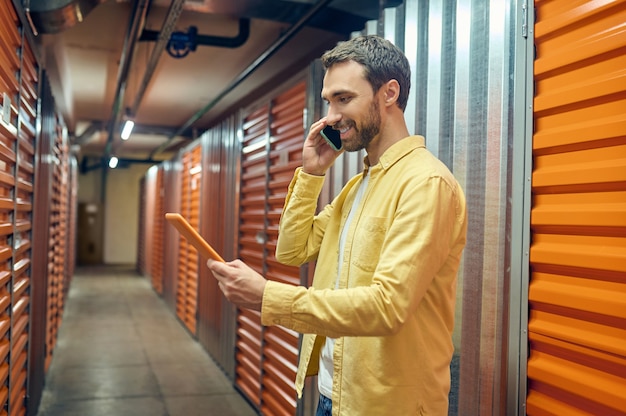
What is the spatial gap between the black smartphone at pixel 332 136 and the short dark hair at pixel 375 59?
9.8 inches

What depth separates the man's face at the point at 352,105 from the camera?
5.65ft

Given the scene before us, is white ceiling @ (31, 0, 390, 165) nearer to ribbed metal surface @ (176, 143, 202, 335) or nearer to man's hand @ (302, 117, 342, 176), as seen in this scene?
ribbed metal surface @ (176, 143, 202, 335)

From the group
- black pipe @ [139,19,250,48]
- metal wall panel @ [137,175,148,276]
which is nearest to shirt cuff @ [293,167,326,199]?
black pipe @ [139,19,250,48]

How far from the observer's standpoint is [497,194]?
215cm

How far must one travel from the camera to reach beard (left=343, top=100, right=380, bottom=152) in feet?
5.74

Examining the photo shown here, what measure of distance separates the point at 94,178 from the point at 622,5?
2086 centimetres

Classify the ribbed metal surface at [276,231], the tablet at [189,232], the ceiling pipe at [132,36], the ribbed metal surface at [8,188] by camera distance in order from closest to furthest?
the tablet at [189,232]
the ribbed metal surface at [8,188]
the ribbed metal surface at [276,231]
the ceiling pipe at [132,36]

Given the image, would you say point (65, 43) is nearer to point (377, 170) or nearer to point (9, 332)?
point (9, 332)

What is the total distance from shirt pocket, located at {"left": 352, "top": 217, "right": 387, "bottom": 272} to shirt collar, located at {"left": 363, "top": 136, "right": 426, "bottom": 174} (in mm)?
201

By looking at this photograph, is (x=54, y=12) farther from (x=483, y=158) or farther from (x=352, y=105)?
(x=483, y=158)

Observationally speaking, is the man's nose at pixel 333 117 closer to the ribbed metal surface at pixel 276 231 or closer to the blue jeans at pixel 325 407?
the blue jeans at pixel 325 407

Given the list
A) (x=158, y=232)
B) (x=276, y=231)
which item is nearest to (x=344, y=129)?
(x=276, y=231)

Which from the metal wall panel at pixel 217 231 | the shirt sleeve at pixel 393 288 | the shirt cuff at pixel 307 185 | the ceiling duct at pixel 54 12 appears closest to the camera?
the shirt sleeve at pixel 393 288

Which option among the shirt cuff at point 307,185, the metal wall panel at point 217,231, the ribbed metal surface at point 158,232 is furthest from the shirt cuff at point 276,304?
the ribbed metal surface at point 158,232
